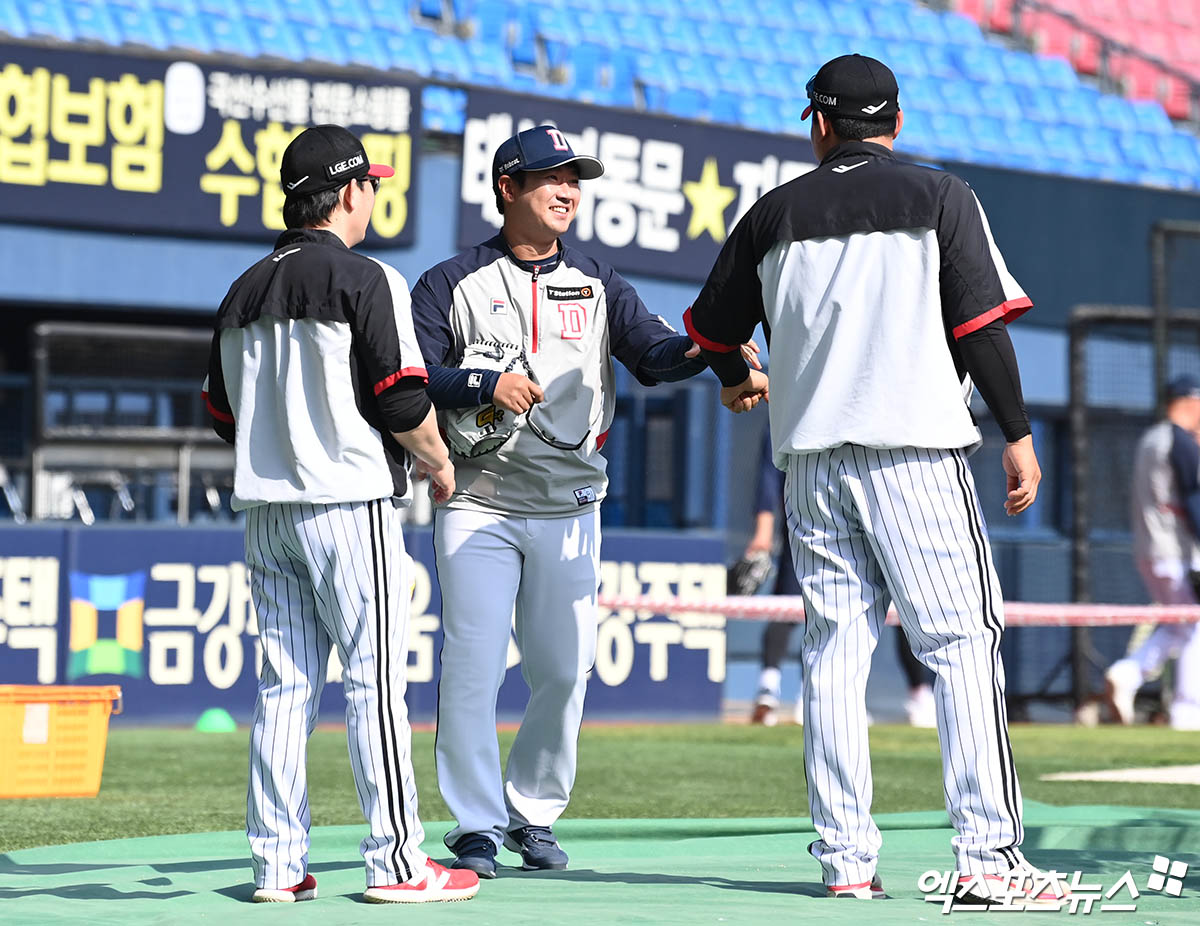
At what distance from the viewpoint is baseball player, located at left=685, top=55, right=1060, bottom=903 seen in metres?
3.69

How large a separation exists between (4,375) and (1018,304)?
11.0 metres

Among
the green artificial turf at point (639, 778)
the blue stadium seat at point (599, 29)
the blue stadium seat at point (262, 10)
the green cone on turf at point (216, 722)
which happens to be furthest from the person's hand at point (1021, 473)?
the blue stadium seat at point (599, 29)

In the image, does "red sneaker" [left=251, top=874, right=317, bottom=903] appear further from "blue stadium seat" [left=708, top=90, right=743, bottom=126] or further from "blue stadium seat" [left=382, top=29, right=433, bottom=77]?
"blue stadium seat" [left=708, top=90, right=743, bottom=126]

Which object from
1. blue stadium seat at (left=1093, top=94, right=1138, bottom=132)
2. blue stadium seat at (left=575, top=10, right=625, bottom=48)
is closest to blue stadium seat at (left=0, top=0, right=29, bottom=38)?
blue stadium seat at (left=575, top=10, right=625, bottom=48)

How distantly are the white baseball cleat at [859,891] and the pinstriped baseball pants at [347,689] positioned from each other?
0.93m

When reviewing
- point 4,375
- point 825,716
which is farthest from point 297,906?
point 4,375

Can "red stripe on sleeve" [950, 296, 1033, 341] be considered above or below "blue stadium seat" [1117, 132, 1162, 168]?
below

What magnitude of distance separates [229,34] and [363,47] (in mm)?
1145

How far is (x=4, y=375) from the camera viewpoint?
13227mm

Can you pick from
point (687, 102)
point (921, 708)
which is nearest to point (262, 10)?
point (687, 102)

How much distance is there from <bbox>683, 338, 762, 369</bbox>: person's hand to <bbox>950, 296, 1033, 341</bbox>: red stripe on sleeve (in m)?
0.61

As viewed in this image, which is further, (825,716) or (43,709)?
(43,709)

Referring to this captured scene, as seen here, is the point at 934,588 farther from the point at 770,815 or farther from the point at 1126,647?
the point at 1126,647

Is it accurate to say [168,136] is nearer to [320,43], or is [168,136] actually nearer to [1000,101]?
[320,43]
